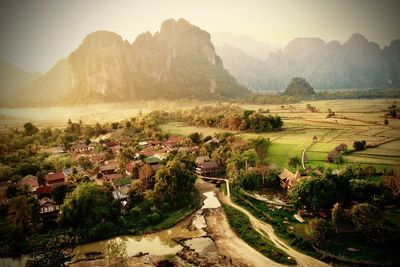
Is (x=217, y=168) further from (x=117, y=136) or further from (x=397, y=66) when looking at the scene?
(x=397, y=66)

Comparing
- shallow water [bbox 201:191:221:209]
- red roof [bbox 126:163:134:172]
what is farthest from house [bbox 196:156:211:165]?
red roof [bbox 126:163:134:172]

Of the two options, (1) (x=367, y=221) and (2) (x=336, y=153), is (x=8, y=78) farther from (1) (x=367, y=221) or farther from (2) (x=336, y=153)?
(1) (x=367, y=221)

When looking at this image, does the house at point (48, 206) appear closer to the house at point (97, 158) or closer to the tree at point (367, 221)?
the house at point (97, 158)

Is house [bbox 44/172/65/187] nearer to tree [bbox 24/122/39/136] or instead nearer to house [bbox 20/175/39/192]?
house [bbox 20/175/39/192]

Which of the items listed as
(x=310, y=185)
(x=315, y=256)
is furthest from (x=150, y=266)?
(x=310, y=185)

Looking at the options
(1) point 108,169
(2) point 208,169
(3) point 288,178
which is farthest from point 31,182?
(3) point 288,178
